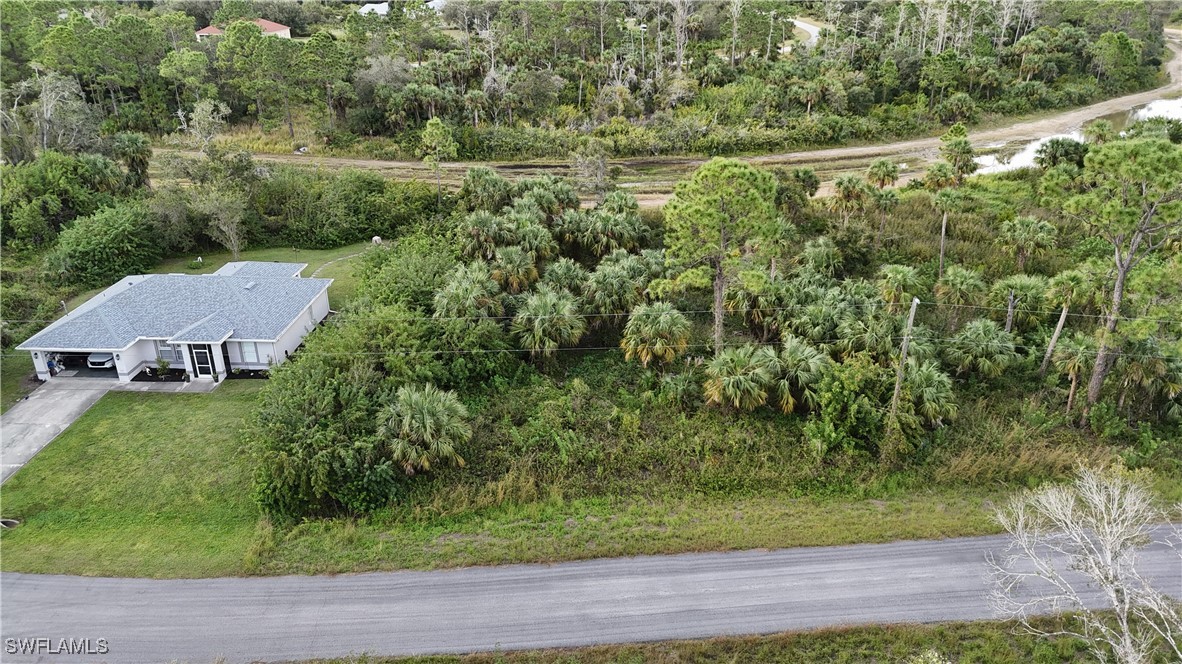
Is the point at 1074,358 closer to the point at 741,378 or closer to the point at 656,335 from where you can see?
the point at 741,378

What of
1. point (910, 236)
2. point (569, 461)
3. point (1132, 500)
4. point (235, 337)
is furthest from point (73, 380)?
point (910, 236)

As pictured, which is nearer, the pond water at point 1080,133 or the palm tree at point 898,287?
the palm tree at point 898,287

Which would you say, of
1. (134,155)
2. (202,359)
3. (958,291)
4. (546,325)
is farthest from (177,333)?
(958,291)

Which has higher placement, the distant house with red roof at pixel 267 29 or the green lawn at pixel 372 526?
the distant house with red roof at pixel 267 29

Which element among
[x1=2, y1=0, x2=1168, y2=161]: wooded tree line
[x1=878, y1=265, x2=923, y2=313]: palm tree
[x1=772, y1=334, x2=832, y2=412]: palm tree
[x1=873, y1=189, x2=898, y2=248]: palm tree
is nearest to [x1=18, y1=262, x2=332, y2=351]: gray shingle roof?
[x1=772, y1=334, x2=832, y2=412]: palm tree

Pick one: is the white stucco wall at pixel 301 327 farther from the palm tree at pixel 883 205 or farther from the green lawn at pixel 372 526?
the palm tree at pixel 883 205

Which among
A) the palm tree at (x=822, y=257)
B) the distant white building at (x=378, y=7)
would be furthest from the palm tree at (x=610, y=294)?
the distant white building at (x=378, y=7)

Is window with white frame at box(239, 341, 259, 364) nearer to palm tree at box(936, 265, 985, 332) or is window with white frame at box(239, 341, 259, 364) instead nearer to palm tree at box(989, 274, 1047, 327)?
palm tree at box(936, 265, 985, 332)
